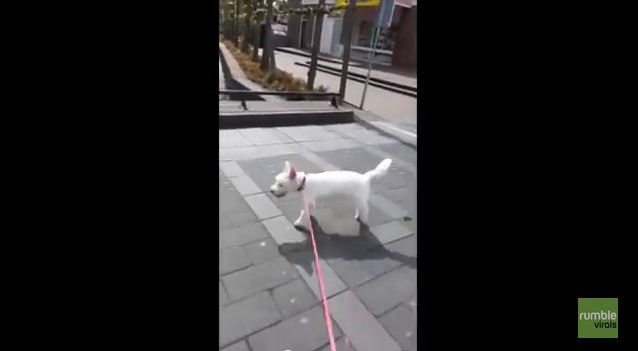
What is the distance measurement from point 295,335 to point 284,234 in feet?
3.52

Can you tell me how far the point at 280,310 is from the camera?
2094 millimetres

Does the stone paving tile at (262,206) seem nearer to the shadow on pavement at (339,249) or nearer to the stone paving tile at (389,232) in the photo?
the shadow on pavement at (339,249)

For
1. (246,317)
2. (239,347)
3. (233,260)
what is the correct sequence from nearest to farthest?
(239,347), (246,317), (233,260)

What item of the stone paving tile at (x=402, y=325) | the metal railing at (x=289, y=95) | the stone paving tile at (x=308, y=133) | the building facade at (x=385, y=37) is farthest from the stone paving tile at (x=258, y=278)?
the building facade at (x=385, y=37)

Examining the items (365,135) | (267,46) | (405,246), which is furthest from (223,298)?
(267,46)

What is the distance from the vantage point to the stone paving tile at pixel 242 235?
2816 mm

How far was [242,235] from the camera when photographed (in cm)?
293

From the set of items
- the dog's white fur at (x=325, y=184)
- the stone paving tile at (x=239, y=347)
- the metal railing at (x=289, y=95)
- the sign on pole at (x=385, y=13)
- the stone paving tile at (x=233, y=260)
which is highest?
the sign on pole at (x=385, y=13)

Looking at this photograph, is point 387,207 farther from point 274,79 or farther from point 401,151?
Result: point 274,79

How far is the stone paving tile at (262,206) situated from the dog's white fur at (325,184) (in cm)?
51
